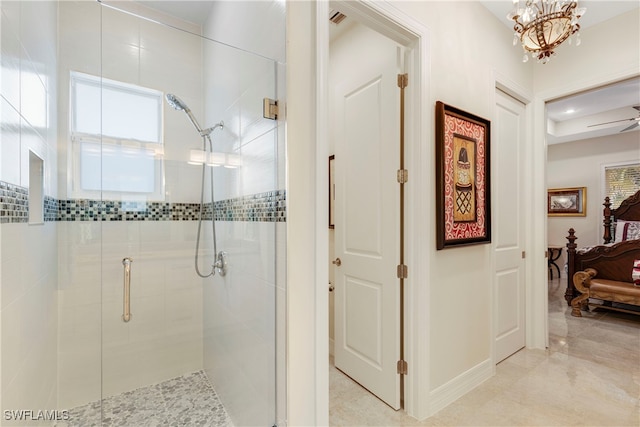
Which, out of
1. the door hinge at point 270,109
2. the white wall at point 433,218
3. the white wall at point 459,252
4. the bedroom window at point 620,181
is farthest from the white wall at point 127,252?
the bedroom window at point 620,181

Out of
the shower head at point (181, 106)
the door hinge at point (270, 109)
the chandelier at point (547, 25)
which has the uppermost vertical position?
the chandelier at point (547, 25)

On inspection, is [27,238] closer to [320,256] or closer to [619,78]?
[320,256]

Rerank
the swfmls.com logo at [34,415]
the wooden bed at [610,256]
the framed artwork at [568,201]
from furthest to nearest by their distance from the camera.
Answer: the framed artwork at [568,201], the wooden bed at [610,256], the swfmls.com logo at [34,415]

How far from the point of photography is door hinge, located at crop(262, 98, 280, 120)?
1439 millimetres

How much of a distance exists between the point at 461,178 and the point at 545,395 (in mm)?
→ 1612

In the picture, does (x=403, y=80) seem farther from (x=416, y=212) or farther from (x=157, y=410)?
(x=157, y=410)

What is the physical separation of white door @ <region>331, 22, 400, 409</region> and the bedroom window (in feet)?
19.7

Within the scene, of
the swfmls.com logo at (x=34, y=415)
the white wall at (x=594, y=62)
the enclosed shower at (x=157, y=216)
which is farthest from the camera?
the white wall at (x=594, y=62)

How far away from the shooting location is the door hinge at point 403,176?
1928 millimetres

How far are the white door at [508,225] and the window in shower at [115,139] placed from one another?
2548 mm

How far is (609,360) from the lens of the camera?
2635 mm

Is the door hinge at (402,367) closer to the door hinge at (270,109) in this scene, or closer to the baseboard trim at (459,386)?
the baseboard trim at (459,386)

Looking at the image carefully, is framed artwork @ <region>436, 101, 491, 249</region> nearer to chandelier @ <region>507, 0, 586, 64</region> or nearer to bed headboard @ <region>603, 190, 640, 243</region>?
chandelier @ <region>507, 0, 586, 64</region>

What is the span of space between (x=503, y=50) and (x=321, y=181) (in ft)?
7.39
